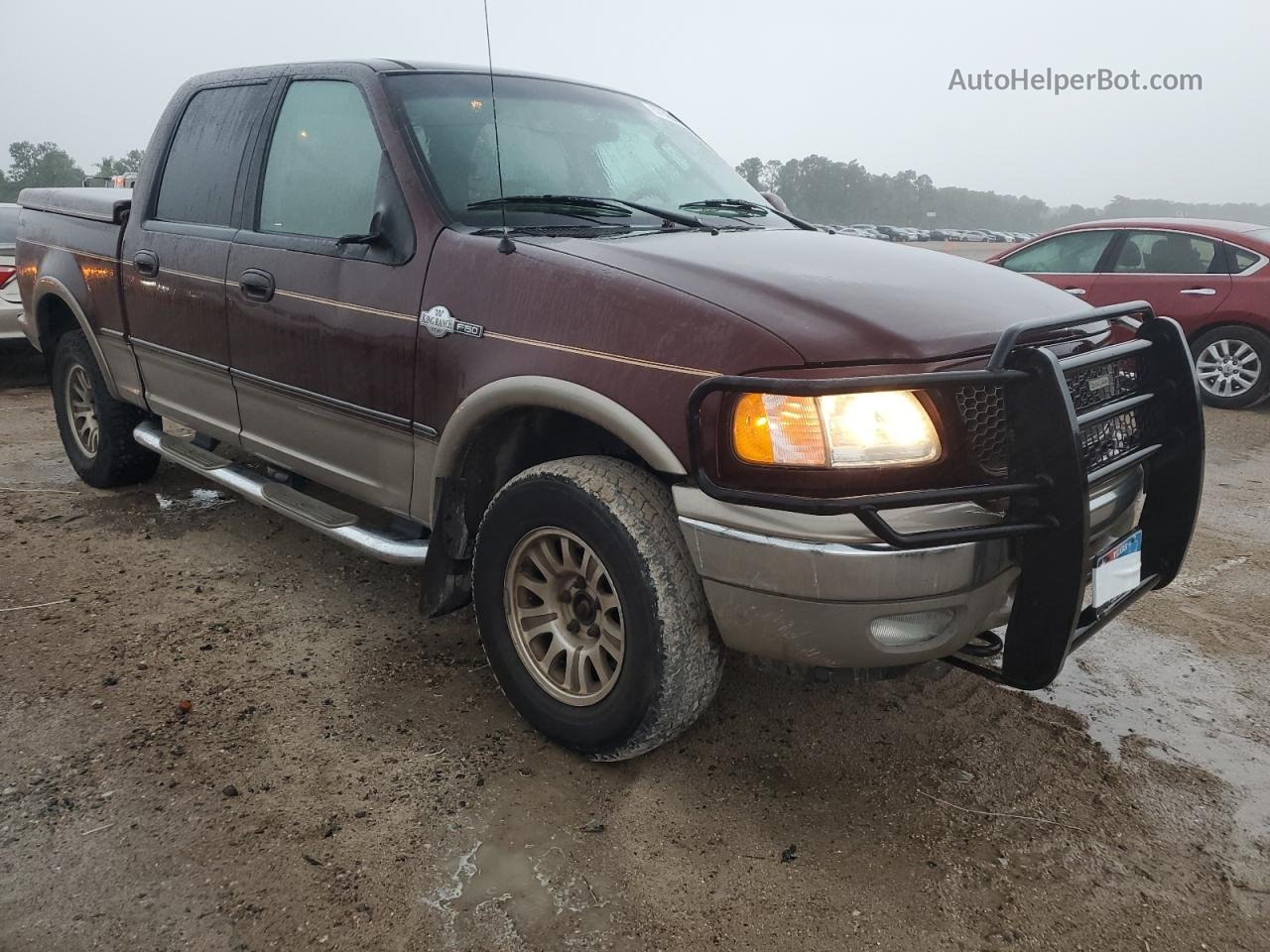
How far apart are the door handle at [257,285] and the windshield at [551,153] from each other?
2.54 feet

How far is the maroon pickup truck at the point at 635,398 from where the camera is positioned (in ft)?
6.98

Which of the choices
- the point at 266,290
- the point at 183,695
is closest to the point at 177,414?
the point at 266,290

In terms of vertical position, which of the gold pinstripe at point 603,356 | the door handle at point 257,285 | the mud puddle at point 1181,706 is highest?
the door handle at point 257,285

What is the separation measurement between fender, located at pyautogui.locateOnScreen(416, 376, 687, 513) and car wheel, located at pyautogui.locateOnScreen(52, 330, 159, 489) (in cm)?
269

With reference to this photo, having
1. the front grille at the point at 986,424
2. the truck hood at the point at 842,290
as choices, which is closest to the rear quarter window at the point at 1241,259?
the truck hood at the point at 842,290

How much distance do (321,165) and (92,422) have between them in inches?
99.6

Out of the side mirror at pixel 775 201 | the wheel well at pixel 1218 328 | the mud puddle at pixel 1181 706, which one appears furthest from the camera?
the wheel well at pixel 1218 328

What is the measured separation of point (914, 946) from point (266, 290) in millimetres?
2835

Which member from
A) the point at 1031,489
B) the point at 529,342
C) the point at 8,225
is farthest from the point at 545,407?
the point at 8,225

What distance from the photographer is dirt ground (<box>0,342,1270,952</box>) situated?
2107 mm

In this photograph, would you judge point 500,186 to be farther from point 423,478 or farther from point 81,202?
point 81,202

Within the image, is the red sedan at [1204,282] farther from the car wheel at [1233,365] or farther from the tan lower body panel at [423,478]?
the tan lower body panel at [423,478]

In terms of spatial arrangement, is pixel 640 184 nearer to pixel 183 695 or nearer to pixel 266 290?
pixel 266 290

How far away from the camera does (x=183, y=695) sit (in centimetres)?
302
